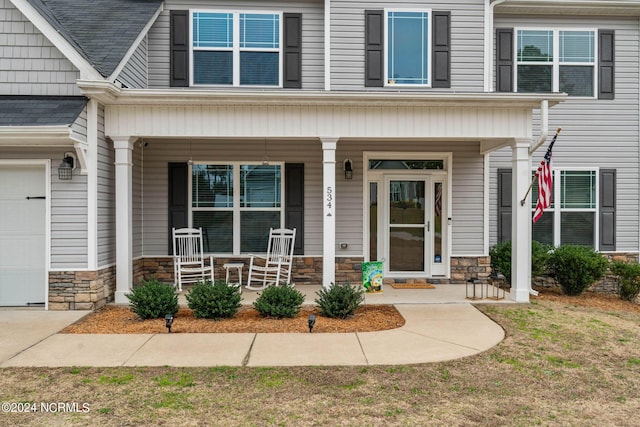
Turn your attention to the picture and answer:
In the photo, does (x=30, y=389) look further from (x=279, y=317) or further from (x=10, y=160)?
(x=10, y=160)

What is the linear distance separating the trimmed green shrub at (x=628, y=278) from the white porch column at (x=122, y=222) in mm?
8741

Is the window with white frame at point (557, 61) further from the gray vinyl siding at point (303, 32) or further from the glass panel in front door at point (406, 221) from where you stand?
the gray vinyl siding at point (303, 32)

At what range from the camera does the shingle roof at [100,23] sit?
7.18 m

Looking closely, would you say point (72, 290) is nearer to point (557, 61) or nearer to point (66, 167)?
point (66, 167)

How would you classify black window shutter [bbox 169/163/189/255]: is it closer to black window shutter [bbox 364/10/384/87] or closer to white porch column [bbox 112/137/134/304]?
white porch column [bbox 112/137/134/304]

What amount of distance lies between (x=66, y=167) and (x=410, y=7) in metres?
6.71

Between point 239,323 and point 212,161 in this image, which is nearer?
point 239,323

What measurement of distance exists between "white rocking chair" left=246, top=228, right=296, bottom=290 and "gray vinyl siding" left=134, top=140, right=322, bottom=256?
1.33 ft

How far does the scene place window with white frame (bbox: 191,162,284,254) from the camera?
926 centimetres

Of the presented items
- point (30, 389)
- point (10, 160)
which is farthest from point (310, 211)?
point (30, 389)

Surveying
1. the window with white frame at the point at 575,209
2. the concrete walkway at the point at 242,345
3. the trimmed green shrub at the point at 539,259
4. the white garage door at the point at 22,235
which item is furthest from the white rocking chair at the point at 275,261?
the window with white frame at the point at 575,209

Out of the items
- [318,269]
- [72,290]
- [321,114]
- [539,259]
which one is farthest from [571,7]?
[72,290]

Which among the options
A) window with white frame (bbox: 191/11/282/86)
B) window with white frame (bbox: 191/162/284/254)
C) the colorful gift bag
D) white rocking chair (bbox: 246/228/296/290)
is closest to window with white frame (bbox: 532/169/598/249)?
the colorful gift bag

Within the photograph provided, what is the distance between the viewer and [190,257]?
29.2 ft
